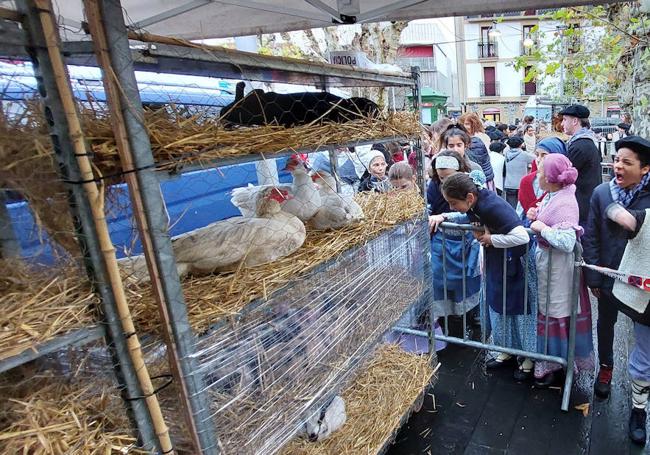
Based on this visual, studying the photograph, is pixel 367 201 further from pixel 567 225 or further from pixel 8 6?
pixel 8 6

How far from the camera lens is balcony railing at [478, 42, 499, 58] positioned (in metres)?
35.0

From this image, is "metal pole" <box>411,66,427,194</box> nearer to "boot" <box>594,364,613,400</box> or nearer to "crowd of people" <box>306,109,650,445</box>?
"crowd of people" <box>306,109,650,445</box>

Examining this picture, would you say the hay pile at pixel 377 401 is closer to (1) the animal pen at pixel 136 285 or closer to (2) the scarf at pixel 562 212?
(1) the animal pen at pixel 136 285

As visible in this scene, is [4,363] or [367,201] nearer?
[4,363]

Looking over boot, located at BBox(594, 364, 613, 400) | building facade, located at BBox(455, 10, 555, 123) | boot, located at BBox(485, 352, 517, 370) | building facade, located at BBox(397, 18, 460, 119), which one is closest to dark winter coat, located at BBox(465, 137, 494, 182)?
boot, located at BBox(485, 352, 517, 370)

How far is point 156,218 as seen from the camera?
4.28ft

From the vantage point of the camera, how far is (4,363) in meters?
1.01

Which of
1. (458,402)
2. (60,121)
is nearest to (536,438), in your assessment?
(458,402)

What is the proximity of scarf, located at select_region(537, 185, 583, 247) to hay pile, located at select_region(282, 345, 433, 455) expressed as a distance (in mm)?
1390

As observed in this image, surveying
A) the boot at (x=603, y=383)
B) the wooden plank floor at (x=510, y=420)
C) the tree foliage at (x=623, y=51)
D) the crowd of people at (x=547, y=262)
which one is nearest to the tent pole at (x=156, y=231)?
the wooden plank floor at (x=510, y=420)

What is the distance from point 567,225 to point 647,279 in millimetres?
596

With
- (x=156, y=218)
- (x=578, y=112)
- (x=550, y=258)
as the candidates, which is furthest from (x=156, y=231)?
(x=578, y=112)

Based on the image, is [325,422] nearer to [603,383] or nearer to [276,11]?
[603,383]

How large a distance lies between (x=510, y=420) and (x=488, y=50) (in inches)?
1506
